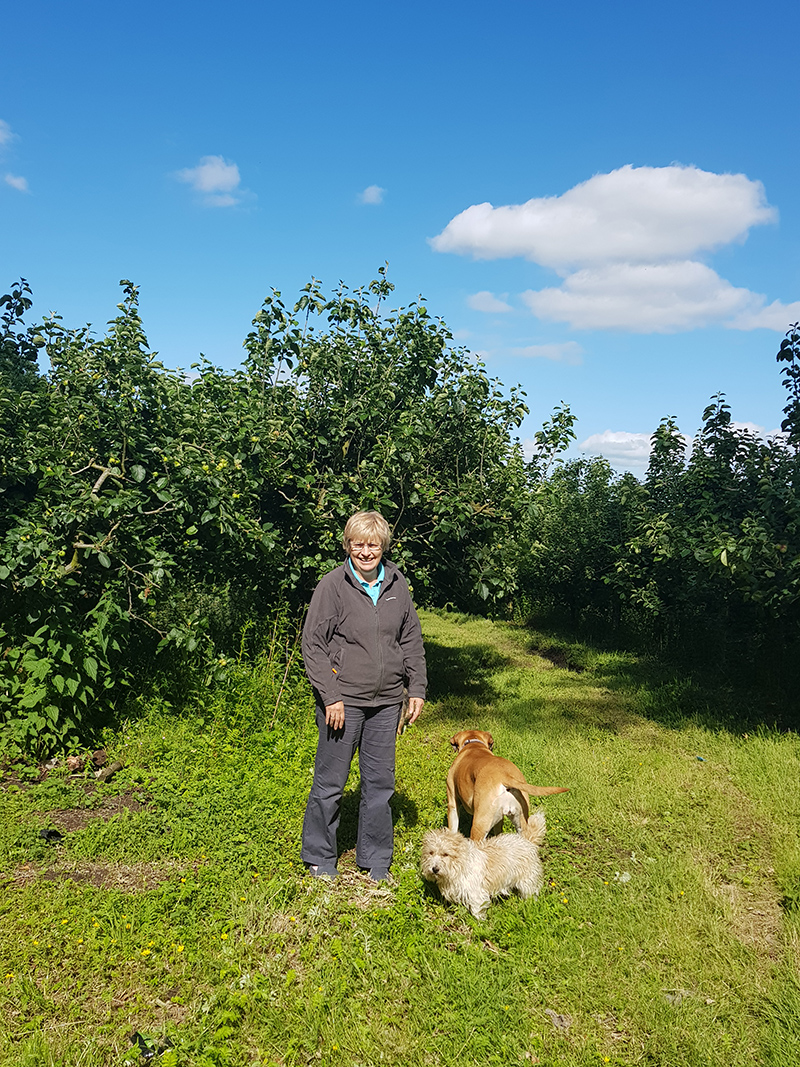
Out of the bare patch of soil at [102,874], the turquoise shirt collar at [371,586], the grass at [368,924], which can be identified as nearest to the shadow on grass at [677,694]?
the grass at [368,924]

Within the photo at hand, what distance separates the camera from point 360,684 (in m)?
4.23

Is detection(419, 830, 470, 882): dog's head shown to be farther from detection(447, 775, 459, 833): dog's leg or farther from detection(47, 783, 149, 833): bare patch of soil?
detection(47, 783, 149, 833): bare patch of soil

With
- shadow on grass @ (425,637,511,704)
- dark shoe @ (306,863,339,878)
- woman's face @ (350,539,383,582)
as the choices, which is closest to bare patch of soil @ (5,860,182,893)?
dark shoe @ (306,863,339,878)

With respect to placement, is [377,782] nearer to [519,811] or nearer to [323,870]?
[323,870]

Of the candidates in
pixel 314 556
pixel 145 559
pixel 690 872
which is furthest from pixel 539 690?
pixel 145 559

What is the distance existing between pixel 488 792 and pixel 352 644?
4.22 ft

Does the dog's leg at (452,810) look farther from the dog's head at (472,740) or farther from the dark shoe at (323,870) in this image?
the dark shoe at (323,870)

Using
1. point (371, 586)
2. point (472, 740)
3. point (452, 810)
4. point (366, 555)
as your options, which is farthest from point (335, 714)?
point (472, 740)

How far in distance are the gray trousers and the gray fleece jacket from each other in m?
0.14

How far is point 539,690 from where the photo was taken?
9.89 m

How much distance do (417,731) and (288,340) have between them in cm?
442

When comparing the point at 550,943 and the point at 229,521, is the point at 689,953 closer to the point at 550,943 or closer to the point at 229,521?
the point at 550,943

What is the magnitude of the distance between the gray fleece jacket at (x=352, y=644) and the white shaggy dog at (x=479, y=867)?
2.98 ft

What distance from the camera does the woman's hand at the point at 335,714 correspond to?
413 cm
